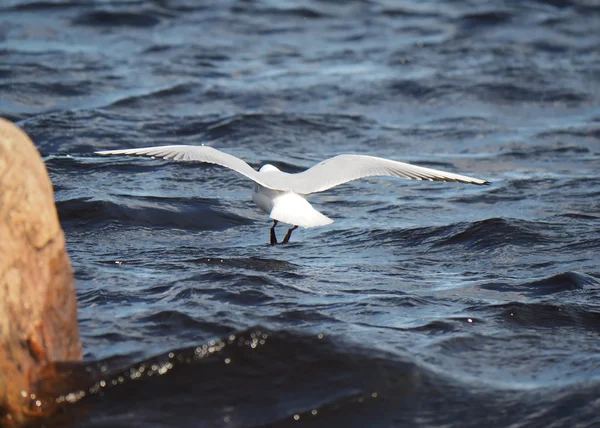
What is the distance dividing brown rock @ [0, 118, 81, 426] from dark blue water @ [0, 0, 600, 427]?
0.25 metres

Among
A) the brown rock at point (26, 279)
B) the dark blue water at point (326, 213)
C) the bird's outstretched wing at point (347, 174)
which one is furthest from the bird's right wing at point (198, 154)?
the brown rock at point (26, 279)

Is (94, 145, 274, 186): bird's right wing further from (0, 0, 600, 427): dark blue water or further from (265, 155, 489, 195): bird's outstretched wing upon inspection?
(0, 0, 600, 427): dark blue water

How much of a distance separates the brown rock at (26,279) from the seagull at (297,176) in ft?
8.85

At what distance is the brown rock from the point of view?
11.8 ft

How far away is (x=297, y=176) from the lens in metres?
6.86

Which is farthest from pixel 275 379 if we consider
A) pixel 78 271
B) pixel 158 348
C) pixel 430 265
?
pixel 430 265

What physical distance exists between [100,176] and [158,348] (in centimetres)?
447

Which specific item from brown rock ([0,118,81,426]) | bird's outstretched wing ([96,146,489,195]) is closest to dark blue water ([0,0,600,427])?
brown rock ([0,118,81,426])

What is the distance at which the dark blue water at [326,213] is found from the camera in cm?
438

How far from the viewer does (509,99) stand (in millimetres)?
12891

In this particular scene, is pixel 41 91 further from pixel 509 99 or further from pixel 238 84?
pixel 509 99

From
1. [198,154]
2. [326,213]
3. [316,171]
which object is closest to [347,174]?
[316,171]

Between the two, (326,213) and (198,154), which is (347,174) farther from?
(326,213)

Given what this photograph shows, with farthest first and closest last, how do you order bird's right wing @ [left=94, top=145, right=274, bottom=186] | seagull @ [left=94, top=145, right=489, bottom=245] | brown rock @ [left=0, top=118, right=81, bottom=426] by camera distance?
bird's right wing @ [left=94, top=145, right=274, bottom=186] → seagull @ [left=94, top=145, right=489, bottom=245] → brown rock @ [left=0, top=118, right=81, bottom=426]
